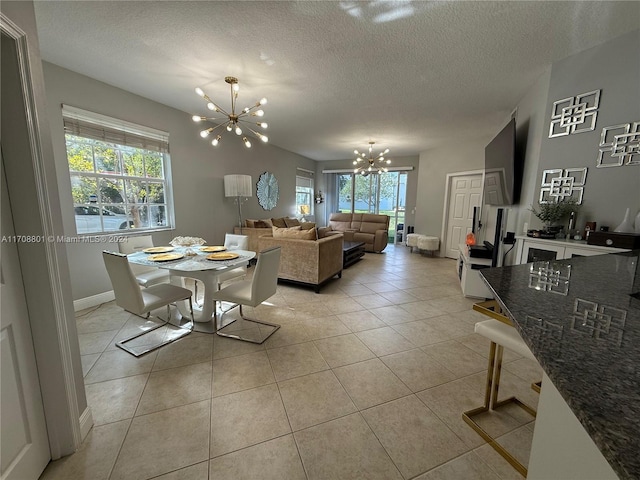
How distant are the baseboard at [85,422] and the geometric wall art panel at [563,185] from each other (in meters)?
4.04

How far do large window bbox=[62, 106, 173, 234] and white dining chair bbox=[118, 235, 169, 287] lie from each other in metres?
0.61

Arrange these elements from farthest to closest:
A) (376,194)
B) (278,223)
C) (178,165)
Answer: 1. (376,194)
2. (278,223)
3. (178,165)

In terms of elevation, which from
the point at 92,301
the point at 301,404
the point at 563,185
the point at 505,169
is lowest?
the point at 301,404

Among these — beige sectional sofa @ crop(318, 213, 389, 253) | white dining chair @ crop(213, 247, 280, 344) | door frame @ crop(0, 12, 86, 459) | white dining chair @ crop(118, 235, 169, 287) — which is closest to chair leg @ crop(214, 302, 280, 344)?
white dining chair @ crop(213, 247, 280, 344)

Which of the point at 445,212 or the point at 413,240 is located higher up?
the point at 445,212

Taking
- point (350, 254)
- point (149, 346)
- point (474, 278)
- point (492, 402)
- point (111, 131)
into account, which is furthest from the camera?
point (350, 254)

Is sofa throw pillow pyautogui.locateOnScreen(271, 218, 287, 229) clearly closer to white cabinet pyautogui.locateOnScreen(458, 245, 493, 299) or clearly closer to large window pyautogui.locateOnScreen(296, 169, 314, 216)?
large window pyautogui.locateOnScreen(296, 169, 314, 216)

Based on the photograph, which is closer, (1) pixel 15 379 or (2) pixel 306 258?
(1) pixel 15 379

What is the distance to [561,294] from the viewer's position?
0.98m

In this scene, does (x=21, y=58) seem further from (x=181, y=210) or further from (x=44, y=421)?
(x=181, y=210)

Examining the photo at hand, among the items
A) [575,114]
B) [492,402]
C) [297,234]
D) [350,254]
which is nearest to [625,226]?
[575,114]

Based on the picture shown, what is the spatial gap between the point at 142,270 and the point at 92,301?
2.47 ft

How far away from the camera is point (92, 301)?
2986mm

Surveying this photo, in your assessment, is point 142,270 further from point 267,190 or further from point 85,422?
point 267,190
